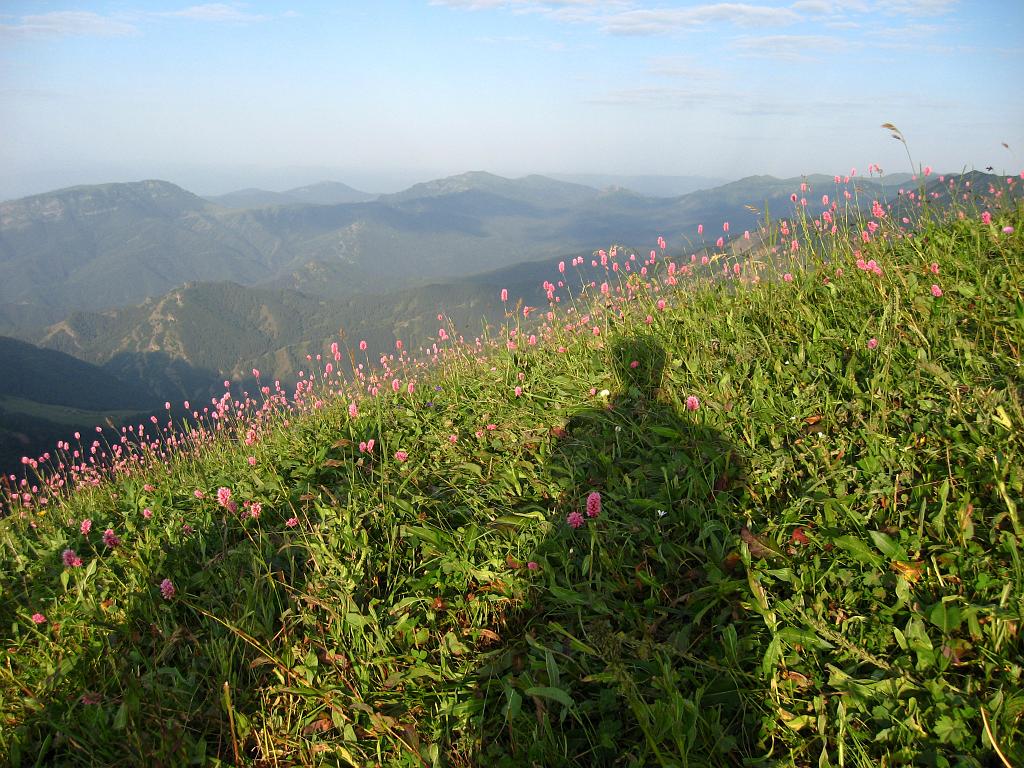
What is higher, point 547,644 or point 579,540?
point 579,540

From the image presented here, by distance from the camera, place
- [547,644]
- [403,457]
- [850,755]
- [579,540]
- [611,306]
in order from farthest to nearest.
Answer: [611,306], [403,457], [579,540], [547,644], [850,755]

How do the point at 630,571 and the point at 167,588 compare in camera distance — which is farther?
the point at 167,588

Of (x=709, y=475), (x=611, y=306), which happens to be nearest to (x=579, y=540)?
(x=709, y=475)

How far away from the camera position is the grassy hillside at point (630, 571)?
2.13 meters

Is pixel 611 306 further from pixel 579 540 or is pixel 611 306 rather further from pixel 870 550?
pixel 870 550

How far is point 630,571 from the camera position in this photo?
280 cm

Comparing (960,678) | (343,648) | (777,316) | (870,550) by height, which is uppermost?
(777,316)

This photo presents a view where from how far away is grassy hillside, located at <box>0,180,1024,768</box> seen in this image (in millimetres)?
2133

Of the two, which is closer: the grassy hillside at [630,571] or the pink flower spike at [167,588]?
the grassy hillside at [630,571]

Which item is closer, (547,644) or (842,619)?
(842,619)

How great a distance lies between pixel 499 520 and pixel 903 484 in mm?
1880

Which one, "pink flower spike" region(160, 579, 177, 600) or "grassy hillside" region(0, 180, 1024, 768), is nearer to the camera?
"grassy hillside" region(0, 180, 1024, 768)

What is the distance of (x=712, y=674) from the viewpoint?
230 cm

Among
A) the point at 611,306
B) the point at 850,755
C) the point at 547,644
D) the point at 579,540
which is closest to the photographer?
the point at 850,755
